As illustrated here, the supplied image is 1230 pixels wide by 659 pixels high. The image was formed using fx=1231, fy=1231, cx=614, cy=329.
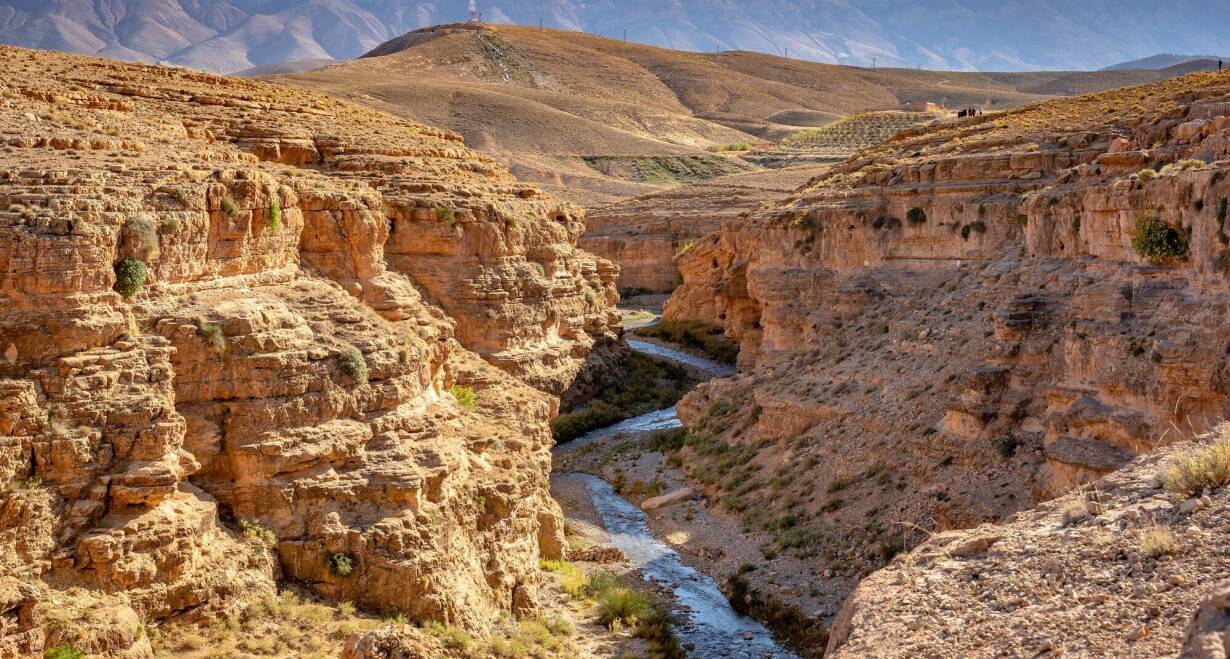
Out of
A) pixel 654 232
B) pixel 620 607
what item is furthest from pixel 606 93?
pixel 620 607

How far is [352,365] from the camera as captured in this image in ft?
69.8

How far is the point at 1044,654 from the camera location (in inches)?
418

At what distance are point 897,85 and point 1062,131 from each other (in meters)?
141

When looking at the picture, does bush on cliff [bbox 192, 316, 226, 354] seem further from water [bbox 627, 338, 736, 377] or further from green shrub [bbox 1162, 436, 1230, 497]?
water [bbox 627, 338, 736, 377]

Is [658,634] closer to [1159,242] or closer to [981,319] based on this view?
[981,319]

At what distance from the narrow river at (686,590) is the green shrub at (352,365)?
8.97 metres

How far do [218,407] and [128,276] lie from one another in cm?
249

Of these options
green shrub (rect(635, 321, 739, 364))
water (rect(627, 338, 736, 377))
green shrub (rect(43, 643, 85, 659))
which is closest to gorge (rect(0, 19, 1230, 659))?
green shrub (rect(43, 643, 85, 659))

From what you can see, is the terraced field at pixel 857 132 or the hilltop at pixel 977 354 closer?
the hilltop at pixel 977 354

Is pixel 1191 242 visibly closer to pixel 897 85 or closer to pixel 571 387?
pixel 571 387

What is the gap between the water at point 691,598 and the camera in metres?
25.2

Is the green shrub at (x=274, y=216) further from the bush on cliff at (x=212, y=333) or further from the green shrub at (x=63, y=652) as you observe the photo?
the green shrub at (x=63, y=652)

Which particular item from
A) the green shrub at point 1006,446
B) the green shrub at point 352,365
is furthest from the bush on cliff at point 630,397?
the green shrub at point 352,365

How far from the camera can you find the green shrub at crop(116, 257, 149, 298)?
1911 centimetres
